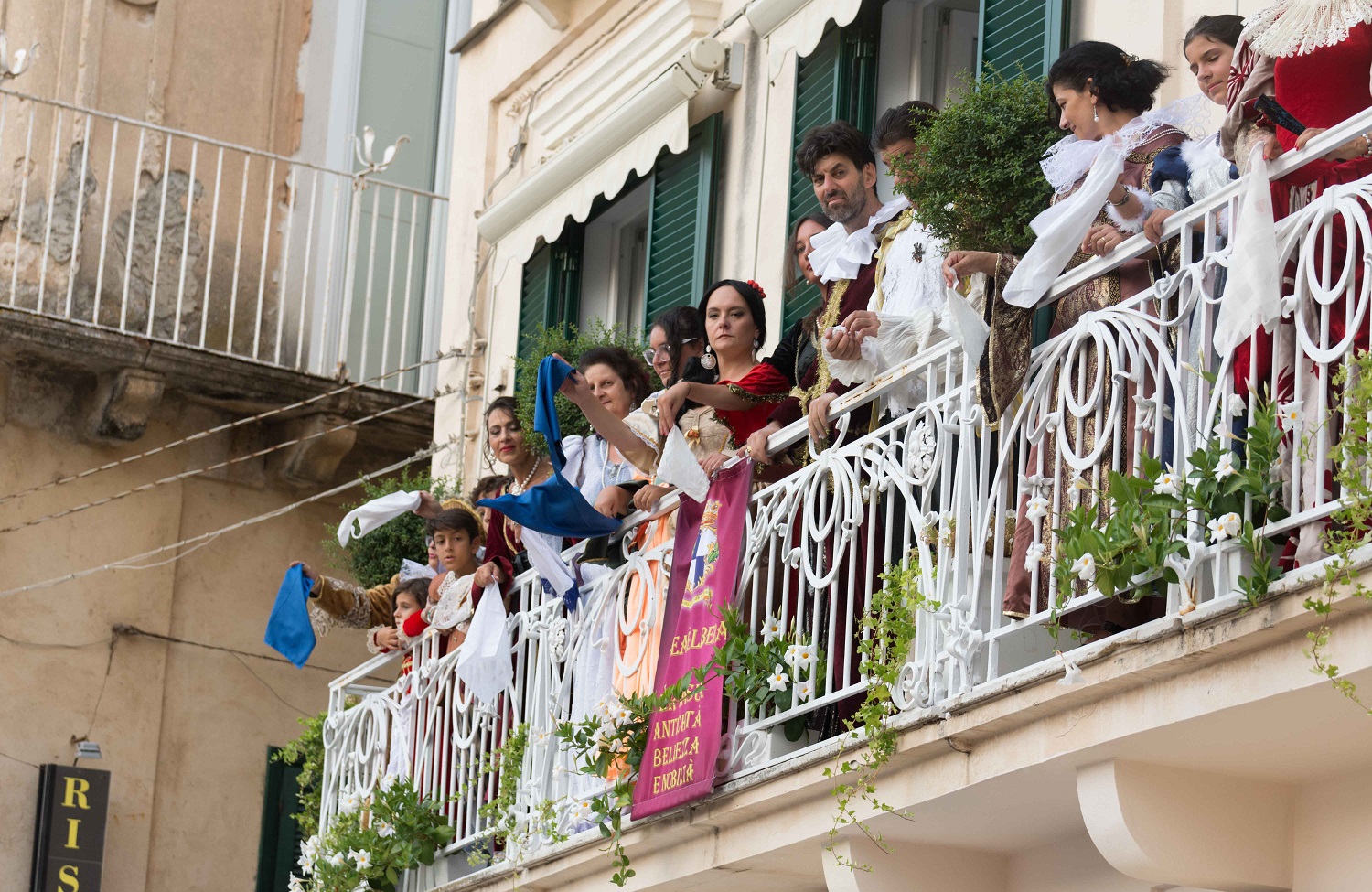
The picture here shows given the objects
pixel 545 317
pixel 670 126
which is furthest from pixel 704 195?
pixel 545 317

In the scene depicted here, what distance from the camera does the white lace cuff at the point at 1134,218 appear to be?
547 cm

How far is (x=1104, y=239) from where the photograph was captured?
5.36m

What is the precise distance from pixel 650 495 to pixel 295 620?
121 inches

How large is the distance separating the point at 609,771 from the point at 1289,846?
259cm

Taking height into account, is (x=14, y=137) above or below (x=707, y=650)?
above

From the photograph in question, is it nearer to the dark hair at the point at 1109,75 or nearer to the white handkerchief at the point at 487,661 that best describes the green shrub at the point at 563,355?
the white handkerchief at the point at 487,661

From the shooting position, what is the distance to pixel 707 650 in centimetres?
673

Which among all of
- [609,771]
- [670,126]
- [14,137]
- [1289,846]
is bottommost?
[1289,846]

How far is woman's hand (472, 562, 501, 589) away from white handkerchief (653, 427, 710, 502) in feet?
5.17

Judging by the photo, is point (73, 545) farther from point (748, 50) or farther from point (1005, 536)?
point (1005, 536)

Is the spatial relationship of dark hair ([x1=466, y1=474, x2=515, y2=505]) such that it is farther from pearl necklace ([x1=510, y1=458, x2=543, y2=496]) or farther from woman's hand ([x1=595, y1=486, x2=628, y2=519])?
woman's hand ([x1=595, y1=486, x2=628, y2=519])

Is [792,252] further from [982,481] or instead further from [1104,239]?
[1104,239]

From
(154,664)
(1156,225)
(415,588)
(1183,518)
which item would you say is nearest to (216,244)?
(154,664)

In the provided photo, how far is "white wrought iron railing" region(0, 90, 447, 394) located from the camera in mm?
13719
